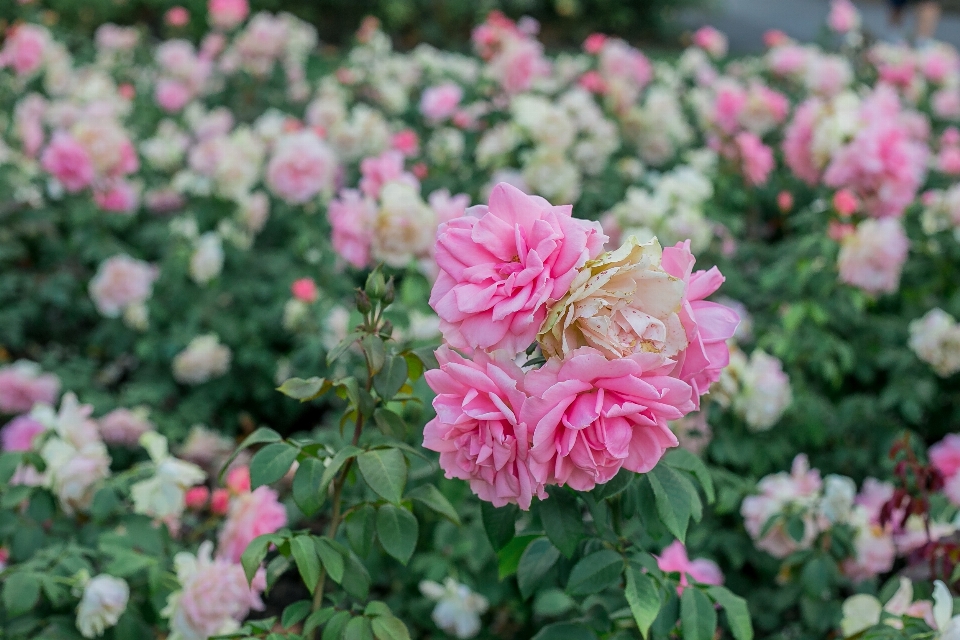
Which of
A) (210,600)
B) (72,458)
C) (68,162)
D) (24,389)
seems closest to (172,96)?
(68,162)

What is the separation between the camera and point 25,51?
13.4ft

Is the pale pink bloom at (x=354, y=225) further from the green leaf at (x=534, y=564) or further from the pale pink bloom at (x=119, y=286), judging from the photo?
the pale pink bloom at (x=119, y=286)

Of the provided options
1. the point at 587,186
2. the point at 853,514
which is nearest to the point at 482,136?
the point at 587,186

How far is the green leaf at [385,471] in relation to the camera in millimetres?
1024

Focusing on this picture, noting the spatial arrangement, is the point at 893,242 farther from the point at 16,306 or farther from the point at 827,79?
the point at 16,306

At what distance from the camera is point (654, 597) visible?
42.9 inches

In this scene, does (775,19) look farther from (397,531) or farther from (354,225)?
(397,531)

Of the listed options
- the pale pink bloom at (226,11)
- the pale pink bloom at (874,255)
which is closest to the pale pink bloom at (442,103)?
the pale pink bloom at (874,255)

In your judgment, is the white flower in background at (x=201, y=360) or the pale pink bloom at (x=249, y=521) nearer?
the pale pink bloom at (x=249, y=521)

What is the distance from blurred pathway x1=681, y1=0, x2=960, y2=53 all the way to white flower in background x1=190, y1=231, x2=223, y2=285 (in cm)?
958

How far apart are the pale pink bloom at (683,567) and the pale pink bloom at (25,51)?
12.4 ft

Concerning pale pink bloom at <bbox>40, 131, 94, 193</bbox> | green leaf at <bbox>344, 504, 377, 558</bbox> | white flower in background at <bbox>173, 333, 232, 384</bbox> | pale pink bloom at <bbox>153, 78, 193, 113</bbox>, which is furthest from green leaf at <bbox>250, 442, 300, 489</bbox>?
pale pink bloom at <bbox>153, 78, 193, 113</bbox>

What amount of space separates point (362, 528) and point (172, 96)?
354 centimetres

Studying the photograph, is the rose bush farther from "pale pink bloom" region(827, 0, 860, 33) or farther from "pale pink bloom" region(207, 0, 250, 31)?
"pale pink bloom" region(207, 0, 250, 31)
